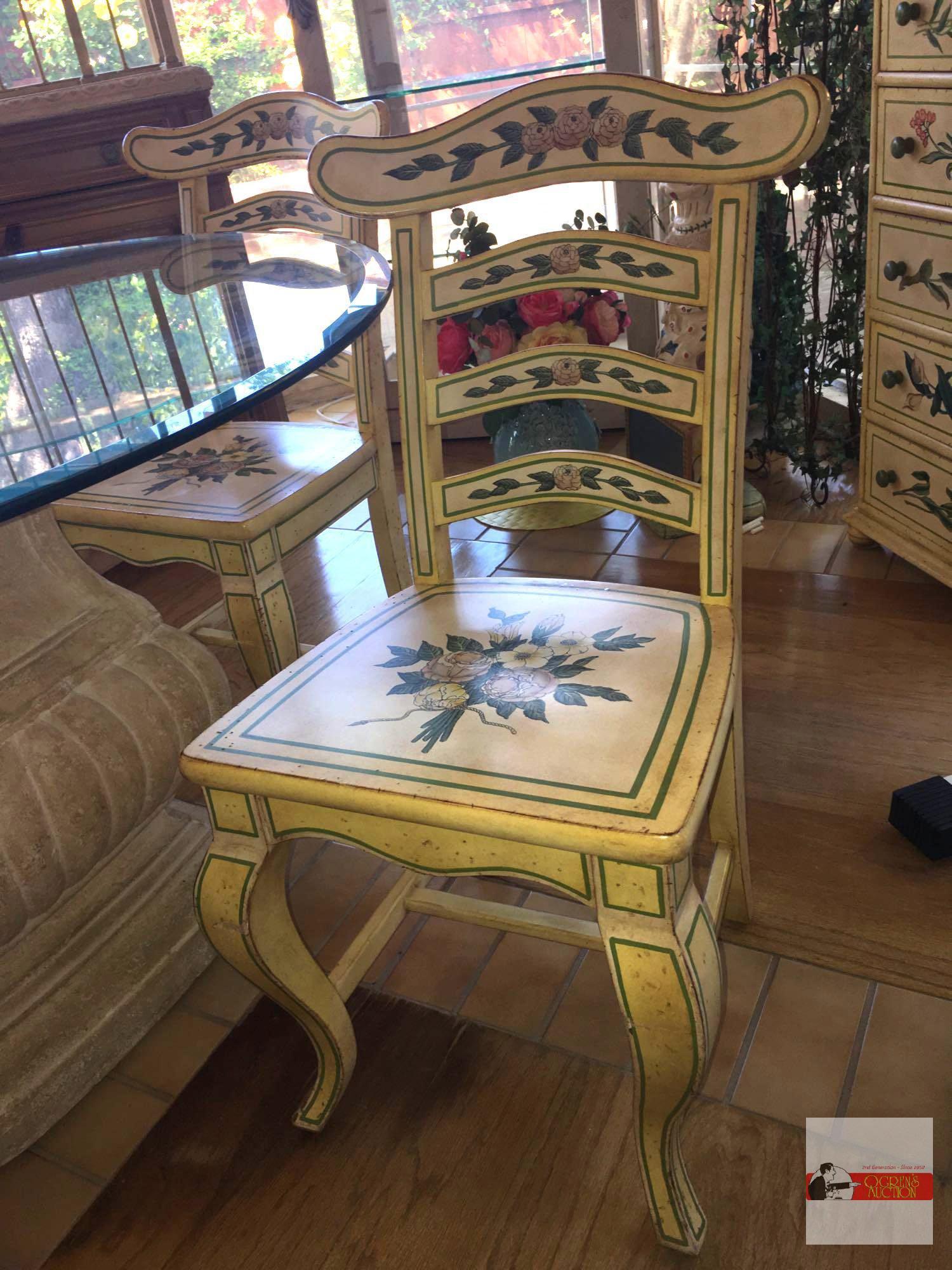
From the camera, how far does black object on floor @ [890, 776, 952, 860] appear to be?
1441 millimetres

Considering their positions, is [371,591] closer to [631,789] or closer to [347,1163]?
[347,1163]

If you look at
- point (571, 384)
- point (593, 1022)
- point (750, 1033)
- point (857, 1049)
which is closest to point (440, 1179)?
point (593, 1022)

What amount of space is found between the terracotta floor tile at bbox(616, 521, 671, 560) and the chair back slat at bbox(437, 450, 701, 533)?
1147 mm

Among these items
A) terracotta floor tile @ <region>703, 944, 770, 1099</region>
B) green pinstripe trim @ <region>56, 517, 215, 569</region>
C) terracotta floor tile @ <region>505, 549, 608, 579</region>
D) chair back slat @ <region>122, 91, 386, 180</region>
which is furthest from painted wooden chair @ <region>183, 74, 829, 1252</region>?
terracotta floor tile @ <region>505, 549, 608, 579</region>

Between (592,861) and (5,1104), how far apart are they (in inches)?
33.8

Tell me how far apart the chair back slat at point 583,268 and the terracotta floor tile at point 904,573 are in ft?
3.77

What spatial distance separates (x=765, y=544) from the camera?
237 cm

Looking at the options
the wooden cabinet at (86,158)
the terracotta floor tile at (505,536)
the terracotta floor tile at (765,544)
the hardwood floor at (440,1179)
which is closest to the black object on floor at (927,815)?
the hardwood floor at (440,1179)

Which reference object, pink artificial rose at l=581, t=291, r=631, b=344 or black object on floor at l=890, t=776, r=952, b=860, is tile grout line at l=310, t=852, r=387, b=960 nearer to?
black object on floor at l=890, t=776, r=952, b=860

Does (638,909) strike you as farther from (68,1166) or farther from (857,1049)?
(68,1166)

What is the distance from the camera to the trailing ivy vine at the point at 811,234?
213 centimetres

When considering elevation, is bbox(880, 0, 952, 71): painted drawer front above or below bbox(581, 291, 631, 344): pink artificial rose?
above

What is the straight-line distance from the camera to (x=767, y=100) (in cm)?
97

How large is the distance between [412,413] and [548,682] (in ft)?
1.33
